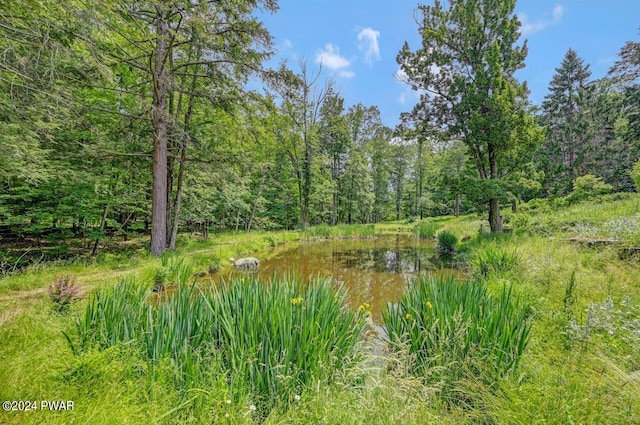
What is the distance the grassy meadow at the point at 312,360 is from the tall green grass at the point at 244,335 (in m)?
0.01

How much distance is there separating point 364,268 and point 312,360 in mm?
7723

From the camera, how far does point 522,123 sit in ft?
33.6

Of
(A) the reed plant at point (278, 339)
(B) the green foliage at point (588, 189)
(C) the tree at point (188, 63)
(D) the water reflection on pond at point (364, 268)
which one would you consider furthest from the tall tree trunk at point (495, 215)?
(A) the reed plant at point (278, 339)

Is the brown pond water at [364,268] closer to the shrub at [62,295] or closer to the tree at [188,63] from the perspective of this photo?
the shrub at [62,295]

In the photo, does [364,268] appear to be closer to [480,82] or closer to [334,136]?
[480,82]

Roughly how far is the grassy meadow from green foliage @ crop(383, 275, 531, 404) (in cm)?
2

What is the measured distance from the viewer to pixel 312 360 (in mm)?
2395

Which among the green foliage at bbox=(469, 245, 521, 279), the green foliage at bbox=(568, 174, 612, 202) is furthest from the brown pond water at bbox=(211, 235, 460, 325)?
the green foliage at bbox=(568, 174, 612, 202)

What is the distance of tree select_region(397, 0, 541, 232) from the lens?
10.3 metres

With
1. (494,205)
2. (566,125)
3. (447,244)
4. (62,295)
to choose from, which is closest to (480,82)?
(494,205)

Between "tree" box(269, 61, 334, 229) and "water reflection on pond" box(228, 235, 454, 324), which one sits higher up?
"tree" box(269, 61, 334, 229)

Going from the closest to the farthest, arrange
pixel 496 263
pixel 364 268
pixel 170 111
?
pixel 496 263 < pixel 364 268 < pixel 170 111

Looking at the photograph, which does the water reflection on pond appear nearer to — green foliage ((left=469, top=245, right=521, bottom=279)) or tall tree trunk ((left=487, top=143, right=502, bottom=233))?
green foliage ((left=469, top=245, right=521, bottom=279))

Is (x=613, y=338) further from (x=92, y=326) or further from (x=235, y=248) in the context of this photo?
(x=235, y=248)
